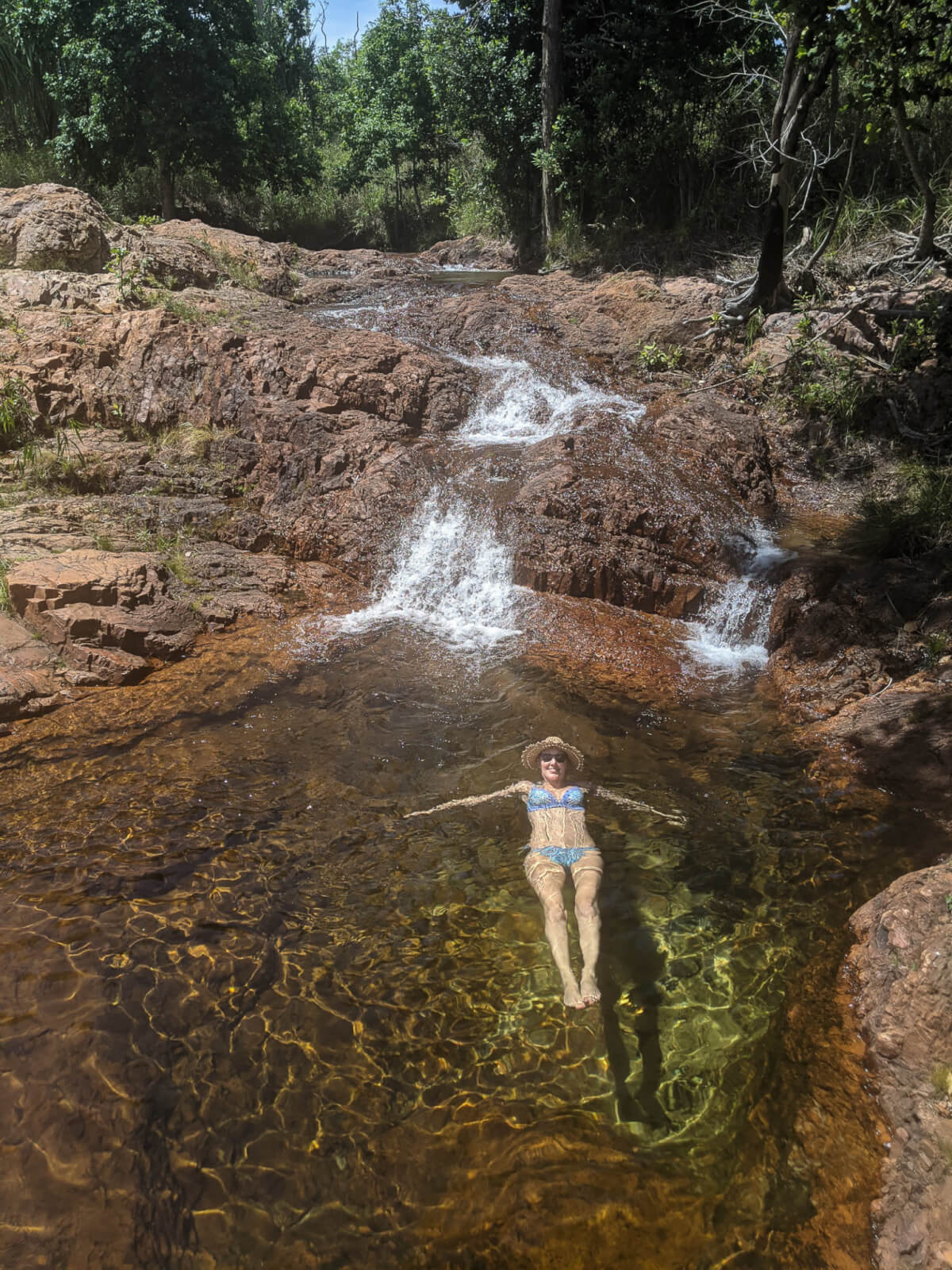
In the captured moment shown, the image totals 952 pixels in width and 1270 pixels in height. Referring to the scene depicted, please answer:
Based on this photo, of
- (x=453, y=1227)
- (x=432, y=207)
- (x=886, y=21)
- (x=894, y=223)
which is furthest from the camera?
(x=432, y=207)

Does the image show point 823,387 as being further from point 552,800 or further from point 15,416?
point 15,416

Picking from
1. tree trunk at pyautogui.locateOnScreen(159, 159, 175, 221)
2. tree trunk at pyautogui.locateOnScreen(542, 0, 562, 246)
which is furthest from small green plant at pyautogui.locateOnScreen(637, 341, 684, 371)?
tree trunk at pyautogui.locateOnScreen(159, 159, 175, 221)

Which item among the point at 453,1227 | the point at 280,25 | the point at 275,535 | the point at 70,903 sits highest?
the point at 280,25

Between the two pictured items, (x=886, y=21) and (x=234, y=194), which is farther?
(x=234, y=194)

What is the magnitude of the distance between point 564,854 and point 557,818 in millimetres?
284

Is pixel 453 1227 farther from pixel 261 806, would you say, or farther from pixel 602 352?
pixel 602 352

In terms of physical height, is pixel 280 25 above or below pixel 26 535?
above

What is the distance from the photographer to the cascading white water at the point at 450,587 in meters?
6.62

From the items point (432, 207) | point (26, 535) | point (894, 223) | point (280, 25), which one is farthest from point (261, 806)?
point (280, 25)

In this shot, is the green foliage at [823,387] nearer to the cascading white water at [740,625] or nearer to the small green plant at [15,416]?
the cascading white water at [740,625]

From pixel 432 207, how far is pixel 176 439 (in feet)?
62.4

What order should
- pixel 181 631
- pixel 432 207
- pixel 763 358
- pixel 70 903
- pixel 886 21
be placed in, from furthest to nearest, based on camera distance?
1. pixel 432 207
2. pixel 763 358
3. pixel 181 631
4. pixel 886 21
5. pixel 70 903

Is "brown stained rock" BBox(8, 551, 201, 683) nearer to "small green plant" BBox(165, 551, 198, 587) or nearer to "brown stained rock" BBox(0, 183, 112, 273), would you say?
"small green plant" BBox(165, 551, 198, 587)

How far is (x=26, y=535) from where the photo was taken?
6.31 meters
